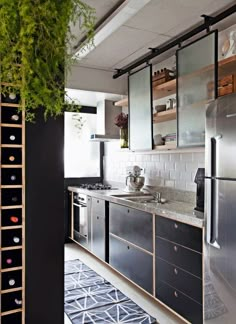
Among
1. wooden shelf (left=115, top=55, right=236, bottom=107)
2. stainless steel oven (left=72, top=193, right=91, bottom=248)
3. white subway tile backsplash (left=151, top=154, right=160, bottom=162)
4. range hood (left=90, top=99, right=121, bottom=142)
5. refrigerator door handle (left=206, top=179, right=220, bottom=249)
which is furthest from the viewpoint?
range hood (left=90, top=99, right=121, bottom=142)

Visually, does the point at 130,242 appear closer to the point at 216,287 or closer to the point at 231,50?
the point at 216,287

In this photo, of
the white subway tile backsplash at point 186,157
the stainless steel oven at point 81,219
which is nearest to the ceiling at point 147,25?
the white subway tile backsplash at point 186,157

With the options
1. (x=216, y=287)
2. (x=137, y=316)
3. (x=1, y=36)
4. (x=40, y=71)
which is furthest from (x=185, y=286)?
(x=1, y=36)

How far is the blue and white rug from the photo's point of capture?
2.54 meters

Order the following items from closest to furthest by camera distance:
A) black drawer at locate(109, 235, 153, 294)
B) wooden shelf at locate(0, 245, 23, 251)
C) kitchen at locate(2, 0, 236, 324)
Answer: wooden shelf at locate(0, 245, 23, 251) < kitchen at locate(2, 0, 236, 324) < black drawer at locate(109, 235, 153, 294)

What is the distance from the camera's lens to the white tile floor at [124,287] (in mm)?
2605

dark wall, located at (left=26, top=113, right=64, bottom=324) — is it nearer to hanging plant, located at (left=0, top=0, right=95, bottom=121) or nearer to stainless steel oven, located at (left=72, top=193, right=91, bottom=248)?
hanging plant, located at (left=0, top=0, right=95, bottom=121)

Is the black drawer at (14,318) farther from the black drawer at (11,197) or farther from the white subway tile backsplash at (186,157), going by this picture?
the white subway tile backsplash at (186,157)

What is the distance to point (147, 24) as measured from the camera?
2.65 meters

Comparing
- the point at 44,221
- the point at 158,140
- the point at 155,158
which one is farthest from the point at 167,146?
the point at 44,221

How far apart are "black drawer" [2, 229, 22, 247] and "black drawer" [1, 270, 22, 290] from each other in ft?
0.46

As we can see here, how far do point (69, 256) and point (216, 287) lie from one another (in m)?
2.74

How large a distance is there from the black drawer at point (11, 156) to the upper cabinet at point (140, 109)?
211 centimetres

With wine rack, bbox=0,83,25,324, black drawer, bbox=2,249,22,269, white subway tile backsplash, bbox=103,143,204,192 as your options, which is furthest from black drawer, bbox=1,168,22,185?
white subway tile backsplash, bbox=103,143,204,192
